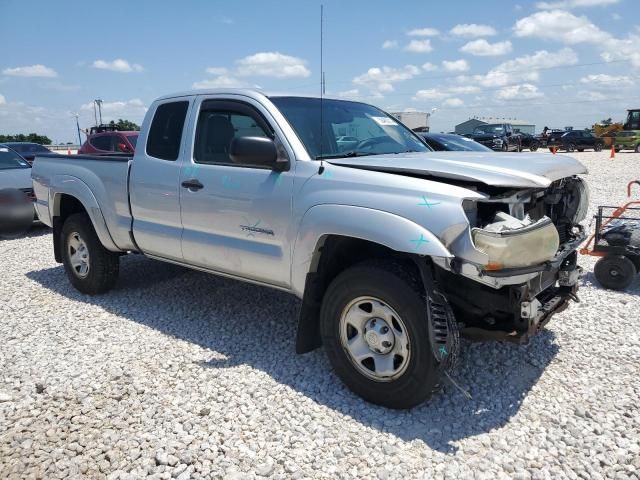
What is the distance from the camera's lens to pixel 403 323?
305cm

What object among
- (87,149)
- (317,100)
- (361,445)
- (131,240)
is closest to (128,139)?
(87,149)

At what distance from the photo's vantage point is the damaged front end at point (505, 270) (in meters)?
2.77

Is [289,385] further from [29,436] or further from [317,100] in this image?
[317,100]

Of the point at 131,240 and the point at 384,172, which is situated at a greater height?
the point at 384,172

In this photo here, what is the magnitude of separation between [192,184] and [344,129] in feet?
4.28

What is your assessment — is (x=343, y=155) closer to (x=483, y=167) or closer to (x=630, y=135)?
(x=483, y=167)

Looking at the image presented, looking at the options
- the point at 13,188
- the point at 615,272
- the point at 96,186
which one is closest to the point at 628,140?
the point at 615,272

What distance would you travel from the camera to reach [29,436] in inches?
120

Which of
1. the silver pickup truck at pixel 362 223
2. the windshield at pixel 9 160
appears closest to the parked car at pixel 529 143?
the windshield at pixel 9 160

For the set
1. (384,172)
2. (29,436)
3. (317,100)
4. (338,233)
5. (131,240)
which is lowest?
(29,436)

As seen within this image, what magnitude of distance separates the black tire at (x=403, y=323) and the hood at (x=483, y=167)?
614 millimetres

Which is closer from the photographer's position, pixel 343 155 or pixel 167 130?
pixel 343 155

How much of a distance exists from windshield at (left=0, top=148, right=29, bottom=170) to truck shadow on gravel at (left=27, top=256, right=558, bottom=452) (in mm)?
4700

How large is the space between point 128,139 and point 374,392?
35.9 feet
